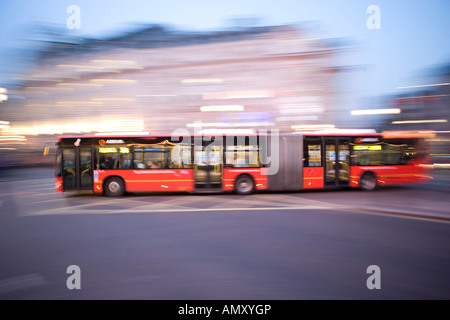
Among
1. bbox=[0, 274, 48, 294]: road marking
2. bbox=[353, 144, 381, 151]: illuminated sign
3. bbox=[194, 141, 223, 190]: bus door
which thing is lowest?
bbox=[0, 274, 48, 294]: road marking

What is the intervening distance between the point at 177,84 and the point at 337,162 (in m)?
27.2

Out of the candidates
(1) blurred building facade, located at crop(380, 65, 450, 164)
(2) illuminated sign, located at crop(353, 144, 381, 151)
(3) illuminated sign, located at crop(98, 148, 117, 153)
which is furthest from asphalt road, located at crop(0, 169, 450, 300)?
(1) blurred building facade, located at crop(380, 65, 450, 164)

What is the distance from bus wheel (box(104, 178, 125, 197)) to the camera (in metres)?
10.7

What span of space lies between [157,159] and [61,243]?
5.90 meters

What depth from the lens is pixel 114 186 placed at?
10742mm

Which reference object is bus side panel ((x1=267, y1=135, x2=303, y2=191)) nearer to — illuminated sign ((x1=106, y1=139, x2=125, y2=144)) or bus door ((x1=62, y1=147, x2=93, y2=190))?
illuminated sign ((x1=106, y1=139, x2=125, y2=144))

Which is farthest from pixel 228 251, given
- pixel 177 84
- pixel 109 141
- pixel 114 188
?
pixel 177 84

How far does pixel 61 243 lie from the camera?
5082 mm

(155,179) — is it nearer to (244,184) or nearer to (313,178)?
(244,184)

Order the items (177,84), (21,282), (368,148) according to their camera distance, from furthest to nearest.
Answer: (177,84) < (368,148) < (21,282)

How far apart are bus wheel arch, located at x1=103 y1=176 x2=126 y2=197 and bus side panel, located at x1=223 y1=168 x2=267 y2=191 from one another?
404 cm

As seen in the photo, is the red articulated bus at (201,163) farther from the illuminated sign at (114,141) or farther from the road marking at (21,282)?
the road marking at (21,282)
